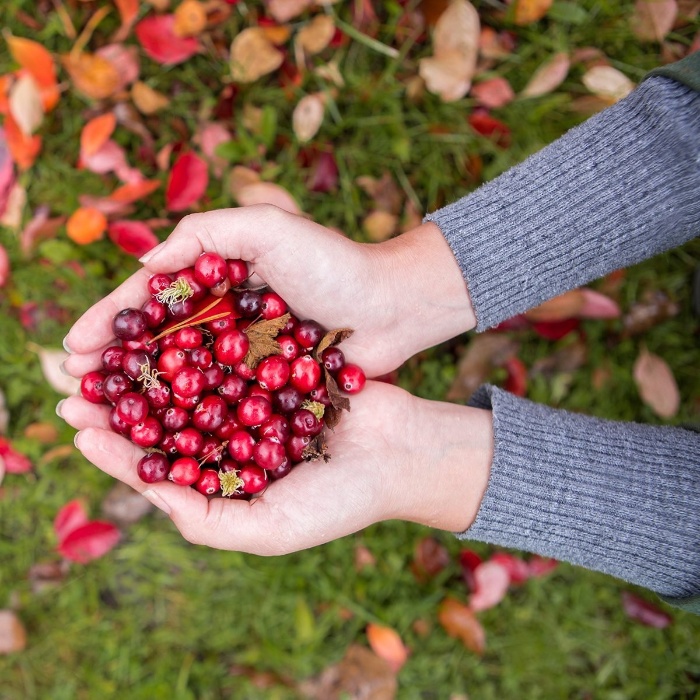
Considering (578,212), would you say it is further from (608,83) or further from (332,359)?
(608,83)

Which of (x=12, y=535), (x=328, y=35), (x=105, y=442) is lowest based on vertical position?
(x=12, y=535)

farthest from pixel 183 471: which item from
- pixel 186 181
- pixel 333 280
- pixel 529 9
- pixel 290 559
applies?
pixel 529 9

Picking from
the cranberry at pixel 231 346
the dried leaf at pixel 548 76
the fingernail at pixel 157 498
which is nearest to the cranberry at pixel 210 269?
the cranberry at pixel 231 346

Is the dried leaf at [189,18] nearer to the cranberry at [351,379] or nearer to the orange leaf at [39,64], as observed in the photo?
the orange leaf at [39,64]

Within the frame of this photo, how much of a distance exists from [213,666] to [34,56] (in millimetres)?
3115

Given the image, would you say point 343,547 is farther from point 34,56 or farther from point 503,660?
point 34,56

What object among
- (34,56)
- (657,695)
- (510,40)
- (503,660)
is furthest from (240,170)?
(657,695)

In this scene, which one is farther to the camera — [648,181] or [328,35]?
[328,35]

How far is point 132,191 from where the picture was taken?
331 cm

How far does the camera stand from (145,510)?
345 centimetres

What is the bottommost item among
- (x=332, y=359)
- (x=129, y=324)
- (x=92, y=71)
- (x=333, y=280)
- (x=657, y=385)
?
(x=657, y=385)

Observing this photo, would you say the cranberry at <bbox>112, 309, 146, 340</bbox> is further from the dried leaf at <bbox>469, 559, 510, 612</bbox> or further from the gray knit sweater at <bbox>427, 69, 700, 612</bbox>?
the dried leaf at <bbox>469, 559, 510, 612</bbox>

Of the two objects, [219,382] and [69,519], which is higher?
[219,382]

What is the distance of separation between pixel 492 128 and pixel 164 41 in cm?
168
